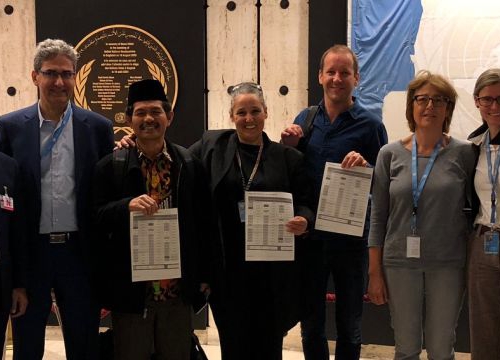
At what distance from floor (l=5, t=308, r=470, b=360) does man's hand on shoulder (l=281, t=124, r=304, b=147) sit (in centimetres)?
230

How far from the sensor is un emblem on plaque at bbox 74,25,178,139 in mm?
4992

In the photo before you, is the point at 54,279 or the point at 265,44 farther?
the point at 265,44

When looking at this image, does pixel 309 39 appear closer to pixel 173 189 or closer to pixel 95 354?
pixel 173 189

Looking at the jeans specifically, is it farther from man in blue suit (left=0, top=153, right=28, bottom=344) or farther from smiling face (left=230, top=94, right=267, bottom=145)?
man in blue suit (left=0, top=153, right=28, bottom=344)

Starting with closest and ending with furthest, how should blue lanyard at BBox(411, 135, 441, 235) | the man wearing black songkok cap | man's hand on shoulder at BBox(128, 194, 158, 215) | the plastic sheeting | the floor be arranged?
man's hand on shoulder at BBox(128, 194, 158, 215), the man wearing black songkok cap, blue lanyard at BBox(411, 135, 441, 235), the plastic sheeting, the floor

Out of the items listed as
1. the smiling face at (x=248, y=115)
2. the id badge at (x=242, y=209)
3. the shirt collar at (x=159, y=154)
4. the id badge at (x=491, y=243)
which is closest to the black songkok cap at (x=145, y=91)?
the shirt collar at (x=159, y=154)

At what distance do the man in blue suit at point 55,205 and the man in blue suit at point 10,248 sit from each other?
0.30 ft

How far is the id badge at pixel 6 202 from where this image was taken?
8.70 ft

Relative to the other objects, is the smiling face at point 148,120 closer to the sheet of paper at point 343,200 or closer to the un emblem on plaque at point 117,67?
the sheet of paper at point 343,200

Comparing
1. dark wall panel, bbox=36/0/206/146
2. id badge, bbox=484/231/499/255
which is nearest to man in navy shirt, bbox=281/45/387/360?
id badge, bbox=484/231/499/255

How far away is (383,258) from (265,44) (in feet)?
8.28

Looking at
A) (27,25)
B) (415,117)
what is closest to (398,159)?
(415,117)

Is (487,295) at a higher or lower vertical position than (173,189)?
lower

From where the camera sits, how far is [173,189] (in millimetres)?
2740
